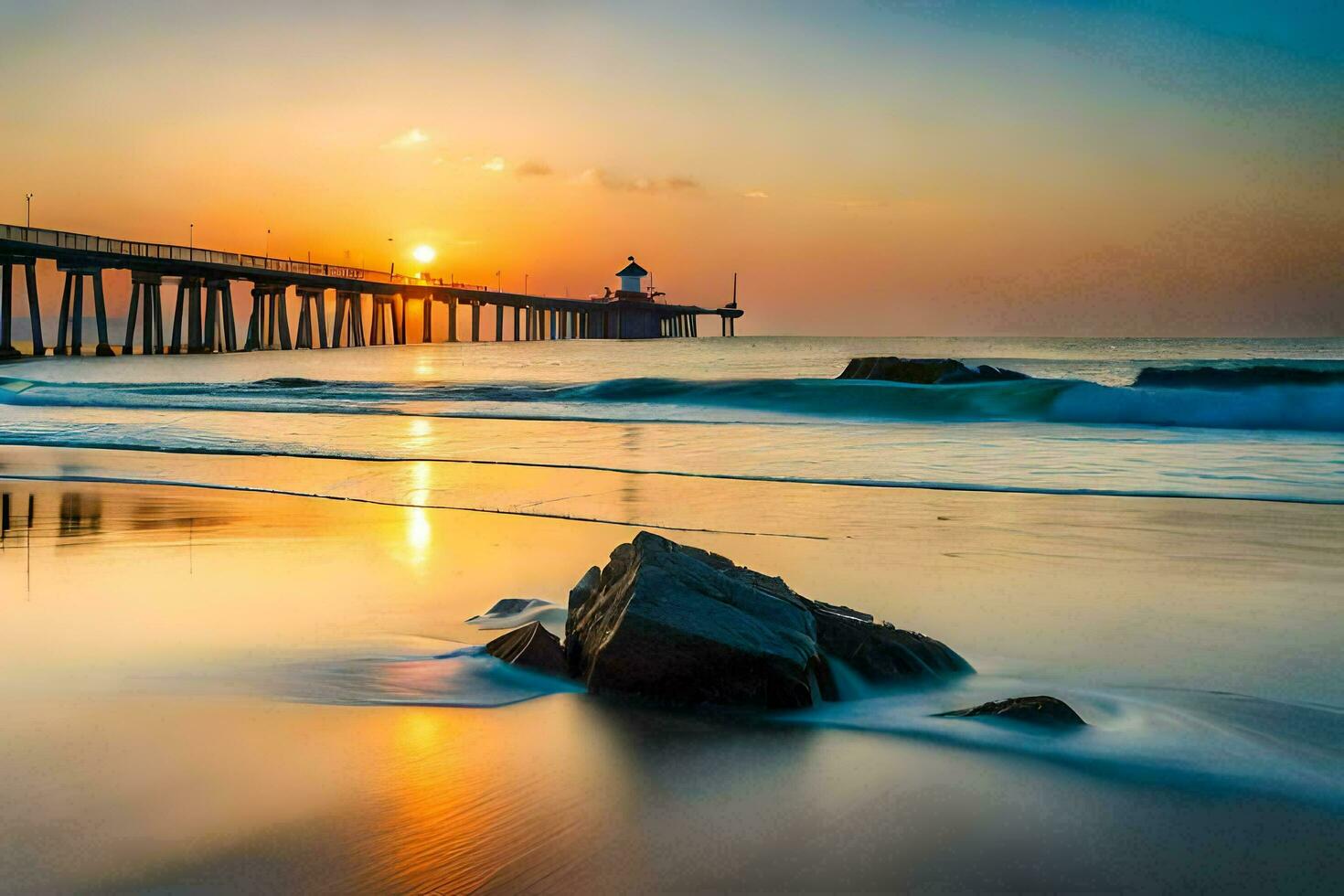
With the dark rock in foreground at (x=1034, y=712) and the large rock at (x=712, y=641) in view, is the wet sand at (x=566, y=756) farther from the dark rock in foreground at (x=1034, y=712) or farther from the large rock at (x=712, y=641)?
the dark rock in foreground at (x=1034, y=712)

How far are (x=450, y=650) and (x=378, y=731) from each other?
85 centimetres

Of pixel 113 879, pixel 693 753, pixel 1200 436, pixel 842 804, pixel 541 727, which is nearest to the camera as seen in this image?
pixel 113 879

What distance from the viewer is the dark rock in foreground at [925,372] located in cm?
2694

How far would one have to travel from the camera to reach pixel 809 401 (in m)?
26.4

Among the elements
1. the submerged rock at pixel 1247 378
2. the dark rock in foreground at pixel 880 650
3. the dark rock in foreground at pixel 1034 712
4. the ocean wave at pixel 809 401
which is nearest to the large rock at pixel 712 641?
the dark rock in foreground at pixel 880 650

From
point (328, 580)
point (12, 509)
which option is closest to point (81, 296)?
point (12, 509)

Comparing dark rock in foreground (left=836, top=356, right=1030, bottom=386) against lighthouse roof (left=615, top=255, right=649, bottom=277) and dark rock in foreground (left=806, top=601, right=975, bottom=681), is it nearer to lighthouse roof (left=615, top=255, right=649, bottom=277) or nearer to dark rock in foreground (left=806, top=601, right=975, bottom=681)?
dark rock in foreground (left=806, top=601, right=975, bottom=681)

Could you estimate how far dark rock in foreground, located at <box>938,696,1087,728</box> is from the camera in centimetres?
313

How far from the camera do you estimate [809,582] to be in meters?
Answer: 5.20

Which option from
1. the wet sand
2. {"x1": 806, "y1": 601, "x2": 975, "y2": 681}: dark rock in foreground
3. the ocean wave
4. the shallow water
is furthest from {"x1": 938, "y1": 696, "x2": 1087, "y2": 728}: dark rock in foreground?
the ocean wave

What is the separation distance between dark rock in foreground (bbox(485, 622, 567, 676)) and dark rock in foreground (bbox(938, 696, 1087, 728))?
131 cm

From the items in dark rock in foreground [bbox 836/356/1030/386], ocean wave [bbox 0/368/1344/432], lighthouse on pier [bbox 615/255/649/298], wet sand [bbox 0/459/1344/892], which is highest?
lighthouse on pier [bbox 615/255/649/298]

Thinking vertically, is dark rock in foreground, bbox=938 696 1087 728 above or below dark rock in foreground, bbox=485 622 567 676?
below

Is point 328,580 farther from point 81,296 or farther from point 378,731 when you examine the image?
point 81,296
